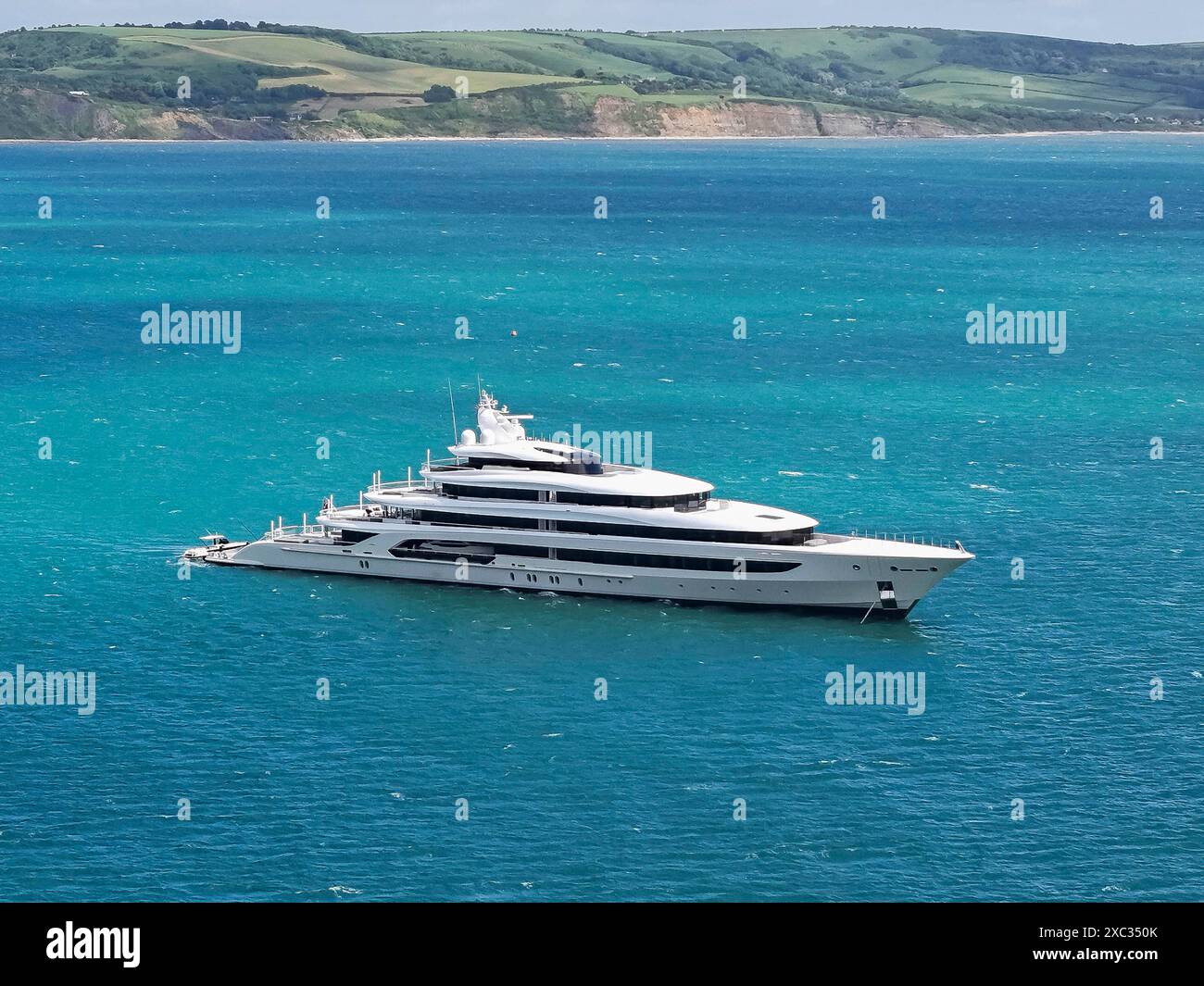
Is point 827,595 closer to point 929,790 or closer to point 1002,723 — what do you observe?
point 1002,723

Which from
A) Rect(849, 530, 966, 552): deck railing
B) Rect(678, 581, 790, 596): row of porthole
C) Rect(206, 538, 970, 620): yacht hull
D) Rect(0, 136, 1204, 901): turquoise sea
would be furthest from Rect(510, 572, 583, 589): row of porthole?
Rect(849, 530, 966, 552): deck railing

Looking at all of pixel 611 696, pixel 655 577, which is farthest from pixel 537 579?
pixel 611 696

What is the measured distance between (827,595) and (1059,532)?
896 inches

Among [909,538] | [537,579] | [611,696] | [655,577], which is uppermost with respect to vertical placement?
[909,538]

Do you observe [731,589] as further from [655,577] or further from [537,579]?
[537,579]

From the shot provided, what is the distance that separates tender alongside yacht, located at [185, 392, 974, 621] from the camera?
339 ft

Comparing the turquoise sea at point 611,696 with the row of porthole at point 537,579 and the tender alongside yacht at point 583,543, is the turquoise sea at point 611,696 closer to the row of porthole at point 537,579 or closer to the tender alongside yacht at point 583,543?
the row of porthole at point 537,579

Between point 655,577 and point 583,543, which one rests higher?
point 583,543

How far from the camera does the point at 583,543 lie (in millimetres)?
107562

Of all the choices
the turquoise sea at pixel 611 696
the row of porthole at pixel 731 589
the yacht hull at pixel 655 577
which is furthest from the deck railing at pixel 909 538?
the row of porthole at pixel 731 589

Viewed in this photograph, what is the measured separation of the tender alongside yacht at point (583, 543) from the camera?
10331 cm

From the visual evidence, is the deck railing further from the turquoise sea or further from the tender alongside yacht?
the turquoise sea

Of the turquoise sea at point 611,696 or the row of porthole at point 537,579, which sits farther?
the row of porthole at point 537,579
